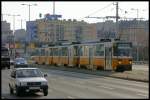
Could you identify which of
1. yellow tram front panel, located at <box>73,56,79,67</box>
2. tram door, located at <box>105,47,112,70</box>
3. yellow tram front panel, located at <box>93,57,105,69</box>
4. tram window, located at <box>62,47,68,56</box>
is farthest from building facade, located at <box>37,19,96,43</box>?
tram door, located at <box>105,47,112,70</box>

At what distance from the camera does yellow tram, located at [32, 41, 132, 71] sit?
50094 mm

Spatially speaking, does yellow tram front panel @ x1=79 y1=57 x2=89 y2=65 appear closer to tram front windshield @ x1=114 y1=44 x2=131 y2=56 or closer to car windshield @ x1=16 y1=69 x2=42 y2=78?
tram front windshield @ x1=114 y1=44 x2=131 y2=56

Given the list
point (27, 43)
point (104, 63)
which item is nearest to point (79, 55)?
point (104, 63)

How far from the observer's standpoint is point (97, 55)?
176 ft

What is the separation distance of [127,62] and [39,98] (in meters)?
28.0

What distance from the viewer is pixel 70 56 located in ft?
217

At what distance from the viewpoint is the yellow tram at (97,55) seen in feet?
164

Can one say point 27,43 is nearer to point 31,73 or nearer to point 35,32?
point 35,32

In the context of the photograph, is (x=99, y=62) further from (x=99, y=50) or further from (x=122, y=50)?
(x=122, y=50)

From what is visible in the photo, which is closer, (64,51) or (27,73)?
(27,73)

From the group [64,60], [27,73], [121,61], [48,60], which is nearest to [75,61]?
[64,60]

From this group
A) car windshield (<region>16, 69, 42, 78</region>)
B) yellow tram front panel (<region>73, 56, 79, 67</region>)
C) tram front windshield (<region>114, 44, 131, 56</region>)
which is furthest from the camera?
yellow tram front panel (<region>73, 56, 79, 67</region>)

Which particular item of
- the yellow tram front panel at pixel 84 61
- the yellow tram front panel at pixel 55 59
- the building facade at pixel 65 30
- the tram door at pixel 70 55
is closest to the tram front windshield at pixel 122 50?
the yellow tram front panel at pixel 84 61

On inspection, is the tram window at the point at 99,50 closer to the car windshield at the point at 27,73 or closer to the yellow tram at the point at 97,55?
the yellow tram at the point at 97,55
